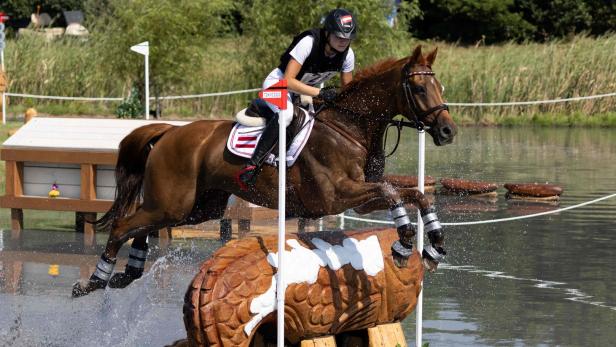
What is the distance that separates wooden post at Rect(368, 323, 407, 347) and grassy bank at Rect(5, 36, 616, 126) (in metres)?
18.6

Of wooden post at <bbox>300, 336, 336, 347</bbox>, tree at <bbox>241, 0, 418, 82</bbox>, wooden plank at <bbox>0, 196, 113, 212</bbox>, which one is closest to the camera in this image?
wooden post at <bbox>300, 336, 336, 347</bbox>

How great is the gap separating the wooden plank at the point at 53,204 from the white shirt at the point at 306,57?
4.88 m

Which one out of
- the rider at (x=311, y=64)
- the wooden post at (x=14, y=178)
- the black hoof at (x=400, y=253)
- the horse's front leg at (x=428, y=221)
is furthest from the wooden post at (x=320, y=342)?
the wooden post at (x=14, y=178)

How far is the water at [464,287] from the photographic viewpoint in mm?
8164

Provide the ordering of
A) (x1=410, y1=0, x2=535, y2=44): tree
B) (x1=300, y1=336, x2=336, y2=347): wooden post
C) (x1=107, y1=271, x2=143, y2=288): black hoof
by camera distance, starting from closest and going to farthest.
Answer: (x1=300, y1=336, x2=336, y2=347): wooden post
(x1=107, y1=271, x2=143, y2=288): black hoof
(x1=410, y1=0, x2=535, y2=44): tree

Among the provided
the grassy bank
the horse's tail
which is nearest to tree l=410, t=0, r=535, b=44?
the grassy bank

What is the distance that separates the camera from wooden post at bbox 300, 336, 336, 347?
667 cm

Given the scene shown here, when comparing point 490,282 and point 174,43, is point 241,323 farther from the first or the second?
point 174,43

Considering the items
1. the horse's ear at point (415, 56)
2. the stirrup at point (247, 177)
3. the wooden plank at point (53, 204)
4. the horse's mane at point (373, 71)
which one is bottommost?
the wooden plank at point (53, 204)

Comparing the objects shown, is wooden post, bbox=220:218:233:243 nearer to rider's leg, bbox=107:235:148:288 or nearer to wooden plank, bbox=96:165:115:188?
wooden plank, bbox=96:165:115:188


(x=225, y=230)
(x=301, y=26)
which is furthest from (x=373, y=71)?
(x=301, y=26)

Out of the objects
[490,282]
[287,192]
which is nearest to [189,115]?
[490,282]

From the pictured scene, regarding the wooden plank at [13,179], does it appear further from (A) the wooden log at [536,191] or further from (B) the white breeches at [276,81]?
(A) the wooden log at [536,191]

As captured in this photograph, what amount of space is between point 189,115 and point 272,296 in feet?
64.5
